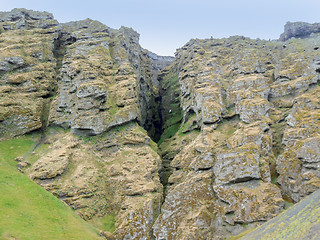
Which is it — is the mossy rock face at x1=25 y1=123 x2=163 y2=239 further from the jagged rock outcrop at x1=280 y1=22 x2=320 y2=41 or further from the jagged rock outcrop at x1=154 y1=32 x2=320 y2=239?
the jagged rock outcrop at x1=280 y1=22 x2=320 y2=41

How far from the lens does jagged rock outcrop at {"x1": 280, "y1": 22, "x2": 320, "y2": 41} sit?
166 metres

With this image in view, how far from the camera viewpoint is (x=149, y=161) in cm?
6519

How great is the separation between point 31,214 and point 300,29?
20610 centimetres

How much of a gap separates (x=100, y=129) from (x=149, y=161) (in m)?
20.4

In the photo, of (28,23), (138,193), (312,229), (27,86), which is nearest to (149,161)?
(138,193)

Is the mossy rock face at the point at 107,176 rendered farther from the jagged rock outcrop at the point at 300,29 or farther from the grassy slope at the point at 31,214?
the jagged rock outcrop at the point at 300,29

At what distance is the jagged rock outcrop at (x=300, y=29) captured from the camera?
16562cm

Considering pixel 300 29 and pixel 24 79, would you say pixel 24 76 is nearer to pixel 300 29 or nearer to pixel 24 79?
pixel 24 79

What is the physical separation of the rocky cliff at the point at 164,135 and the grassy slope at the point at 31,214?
15.2 feet

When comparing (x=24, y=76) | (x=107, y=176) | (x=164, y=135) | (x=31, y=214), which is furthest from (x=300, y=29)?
(x=31, y=214)

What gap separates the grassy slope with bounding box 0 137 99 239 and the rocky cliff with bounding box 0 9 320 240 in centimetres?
463

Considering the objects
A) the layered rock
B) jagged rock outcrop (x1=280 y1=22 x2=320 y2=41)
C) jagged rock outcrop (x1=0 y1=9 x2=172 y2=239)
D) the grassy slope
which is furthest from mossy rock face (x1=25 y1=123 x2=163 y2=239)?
jagged rock outcrop (x1=280 y1=22 x2=320 y2=41)

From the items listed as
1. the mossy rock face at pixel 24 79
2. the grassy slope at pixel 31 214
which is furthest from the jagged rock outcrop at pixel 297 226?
the mossy rock face at pixel 24 79

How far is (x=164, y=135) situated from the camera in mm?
108750
